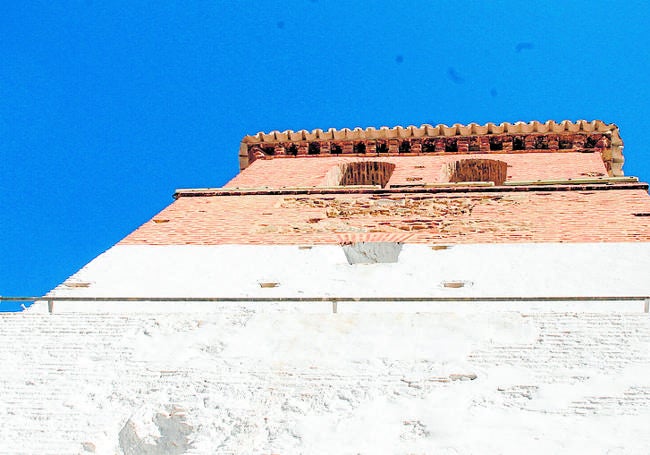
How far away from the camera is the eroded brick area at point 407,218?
798cm

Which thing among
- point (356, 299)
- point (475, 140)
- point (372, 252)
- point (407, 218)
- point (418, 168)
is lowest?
point (356, 299)

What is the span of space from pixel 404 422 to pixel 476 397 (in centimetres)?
44

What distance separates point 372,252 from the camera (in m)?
7.37

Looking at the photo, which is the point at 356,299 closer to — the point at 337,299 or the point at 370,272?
Result: the point at 337,299

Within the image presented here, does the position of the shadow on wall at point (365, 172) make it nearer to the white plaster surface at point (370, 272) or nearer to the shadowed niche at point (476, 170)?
the shadowed niche at point (476, 170)

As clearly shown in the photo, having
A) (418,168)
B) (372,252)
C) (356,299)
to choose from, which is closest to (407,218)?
(372,252)

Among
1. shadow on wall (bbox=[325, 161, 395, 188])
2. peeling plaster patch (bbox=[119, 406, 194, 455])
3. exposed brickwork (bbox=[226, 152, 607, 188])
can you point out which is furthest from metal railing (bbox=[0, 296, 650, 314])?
shadow on wall (bbox=[325, 161, 395, 188])

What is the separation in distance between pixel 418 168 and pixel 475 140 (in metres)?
2.04

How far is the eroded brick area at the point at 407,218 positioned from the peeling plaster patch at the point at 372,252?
0.31 m

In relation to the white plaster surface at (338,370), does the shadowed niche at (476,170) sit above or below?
above

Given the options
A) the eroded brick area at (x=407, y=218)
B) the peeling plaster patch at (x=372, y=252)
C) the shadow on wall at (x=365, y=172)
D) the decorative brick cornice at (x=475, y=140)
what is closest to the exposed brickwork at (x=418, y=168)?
the shadow on wall at (x=365, y=172)

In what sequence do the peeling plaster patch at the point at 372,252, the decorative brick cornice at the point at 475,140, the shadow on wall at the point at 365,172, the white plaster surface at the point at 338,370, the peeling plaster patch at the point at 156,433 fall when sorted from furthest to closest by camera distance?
the decorative brick cornice at the point at 475,140
the shadow on wall at the point at 365,172
the peeling plaster patch at the point at 372,252
the peeling plaster patch at the point at 156,433
the white plaster surface at the point at 338,370

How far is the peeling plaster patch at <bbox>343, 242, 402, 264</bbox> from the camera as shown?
7.17m

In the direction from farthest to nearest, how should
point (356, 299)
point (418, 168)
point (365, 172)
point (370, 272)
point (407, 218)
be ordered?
point (365, 172), point (418, 168), point (407, 218), point (370, 272), point (356, 299)
